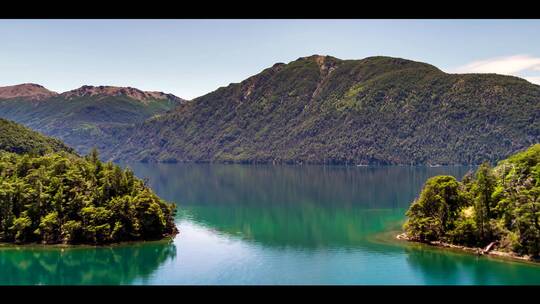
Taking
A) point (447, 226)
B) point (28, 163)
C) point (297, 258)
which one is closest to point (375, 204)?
point (447, 226)

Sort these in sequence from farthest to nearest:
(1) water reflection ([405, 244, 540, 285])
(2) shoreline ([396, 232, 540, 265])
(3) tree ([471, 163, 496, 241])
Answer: (3) tree ([471, 163, 496, 241]), (2) shoreline ([396, 232, 540, 265]), (1) water reflection ([405, 244, 540, 285])

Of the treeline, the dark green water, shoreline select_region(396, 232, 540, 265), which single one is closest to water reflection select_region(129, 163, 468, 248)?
the dark green water

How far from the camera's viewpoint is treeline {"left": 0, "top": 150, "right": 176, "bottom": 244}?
8500cm

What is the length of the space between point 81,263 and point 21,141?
10257 cm

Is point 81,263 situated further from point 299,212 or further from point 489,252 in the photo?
point 299,212

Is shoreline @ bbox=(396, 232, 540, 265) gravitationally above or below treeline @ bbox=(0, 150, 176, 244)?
below

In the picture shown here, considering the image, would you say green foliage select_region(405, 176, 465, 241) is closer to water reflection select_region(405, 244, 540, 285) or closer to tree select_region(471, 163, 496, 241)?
tree select_region(471, 163, 496, 241)

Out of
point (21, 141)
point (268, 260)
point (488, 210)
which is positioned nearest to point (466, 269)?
point (488, 210)

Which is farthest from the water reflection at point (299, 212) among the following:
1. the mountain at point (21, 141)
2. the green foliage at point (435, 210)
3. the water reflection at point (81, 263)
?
the mountain at point (21, 141)

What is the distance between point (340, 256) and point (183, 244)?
28.8m

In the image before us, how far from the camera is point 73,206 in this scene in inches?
3467

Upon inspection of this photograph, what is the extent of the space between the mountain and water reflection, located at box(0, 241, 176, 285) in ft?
263
